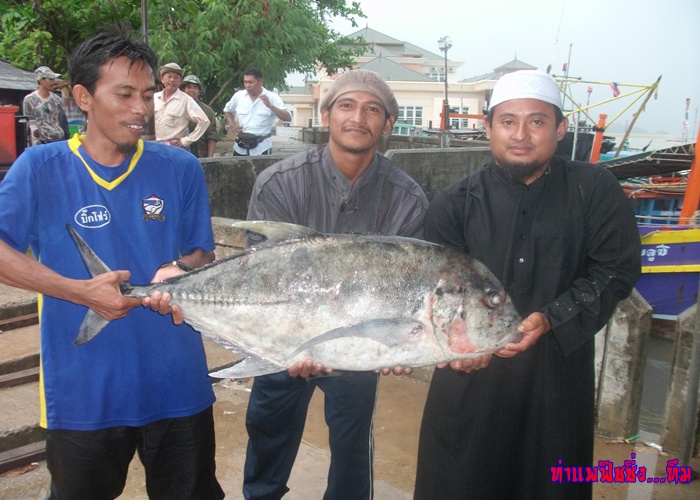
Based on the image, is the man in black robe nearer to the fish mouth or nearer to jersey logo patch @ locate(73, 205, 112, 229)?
the fish mouth

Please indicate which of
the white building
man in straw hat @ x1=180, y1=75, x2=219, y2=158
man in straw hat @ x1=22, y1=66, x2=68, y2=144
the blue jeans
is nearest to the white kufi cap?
the blue jeans

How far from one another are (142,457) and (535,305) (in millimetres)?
1713

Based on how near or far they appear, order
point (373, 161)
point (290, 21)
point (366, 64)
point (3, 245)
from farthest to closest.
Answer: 1. point (366, 64)
2. point (290, 21)
3. point (373, 161)
4. point (3, 245)

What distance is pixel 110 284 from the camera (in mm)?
2096

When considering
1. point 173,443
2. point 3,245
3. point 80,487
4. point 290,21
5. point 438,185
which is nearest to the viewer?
point 3,245

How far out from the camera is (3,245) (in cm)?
203

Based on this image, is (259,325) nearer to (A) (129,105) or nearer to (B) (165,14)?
(A) (129,105)

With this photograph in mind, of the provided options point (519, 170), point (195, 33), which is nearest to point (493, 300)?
point (519, 170)

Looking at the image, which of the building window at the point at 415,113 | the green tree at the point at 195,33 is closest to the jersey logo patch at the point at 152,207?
the green tree at the point at 195,33

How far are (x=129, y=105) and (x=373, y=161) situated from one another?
1093 millimetres

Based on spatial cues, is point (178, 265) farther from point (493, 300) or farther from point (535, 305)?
point (535, 305)

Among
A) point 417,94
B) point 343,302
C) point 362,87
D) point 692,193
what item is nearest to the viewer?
point 343,302

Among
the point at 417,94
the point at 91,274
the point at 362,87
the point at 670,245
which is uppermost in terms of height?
the point at 417,94

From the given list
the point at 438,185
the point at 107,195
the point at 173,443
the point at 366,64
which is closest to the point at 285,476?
the point at 173,443
